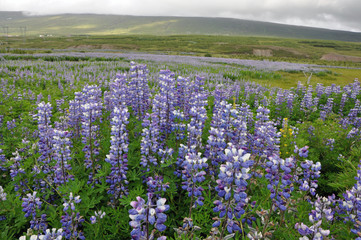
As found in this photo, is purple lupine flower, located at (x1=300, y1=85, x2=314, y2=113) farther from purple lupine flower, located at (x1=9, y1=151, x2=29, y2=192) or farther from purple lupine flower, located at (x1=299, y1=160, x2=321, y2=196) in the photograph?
purple lupine flower, located at (x1=9, y1=151, x2=29, y2=192)

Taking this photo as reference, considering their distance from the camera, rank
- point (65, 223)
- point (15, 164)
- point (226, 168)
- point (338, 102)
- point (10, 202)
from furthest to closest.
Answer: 1. point (338, 102)
2. point (15, 164)
3. point (10, 202)
4. point (65, 223)
5. point (226, 168)

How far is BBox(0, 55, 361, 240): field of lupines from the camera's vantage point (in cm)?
220

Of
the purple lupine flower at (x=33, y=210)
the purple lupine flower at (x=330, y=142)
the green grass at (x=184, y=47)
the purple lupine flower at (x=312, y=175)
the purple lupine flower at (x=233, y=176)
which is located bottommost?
the purple lupine flower at (x=33, y=210)

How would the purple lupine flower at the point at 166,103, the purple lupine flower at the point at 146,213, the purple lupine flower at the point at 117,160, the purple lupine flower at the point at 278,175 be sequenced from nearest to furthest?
the purple lupine flower at the point at 146,213
the purple lupine flower at the point at 278,175
the purple lupine flower at the point at 117,160
the purple lupine flower at the point at 166,103

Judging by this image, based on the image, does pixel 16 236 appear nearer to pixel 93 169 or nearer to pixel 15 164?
pixel 15 164

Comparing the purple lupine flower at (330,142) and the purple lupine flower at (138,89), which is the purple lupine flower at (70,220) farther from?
the purple lupine flower at (330,142)

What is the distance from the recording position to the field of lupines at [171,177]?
2195 mm

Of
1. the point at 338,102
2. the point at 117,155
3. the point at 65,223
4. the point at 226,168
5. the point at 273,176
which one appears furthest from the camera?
the point at 338,102

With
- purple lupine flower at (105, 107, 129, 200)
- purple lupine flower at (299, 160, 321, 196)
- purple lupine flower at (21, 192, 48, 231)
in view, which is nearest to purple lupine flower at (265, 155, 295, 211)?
purple lupine flower at (299, 160, 321, 196)

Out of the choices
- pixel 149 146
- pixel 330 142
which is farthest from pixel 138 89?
pixel 330 142

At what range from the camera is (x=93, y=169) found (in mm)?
3766

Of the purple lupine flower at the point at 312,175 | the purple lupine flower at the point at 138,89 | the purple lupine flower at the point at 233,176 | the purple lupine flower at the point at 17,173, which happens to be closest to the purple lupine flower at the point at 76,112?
the purple lupine flower at the point at 138,89

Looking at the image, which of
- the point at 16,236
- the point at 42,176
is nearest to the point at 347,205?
the point at 42,176

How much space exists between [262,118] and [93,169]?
3322 mm
